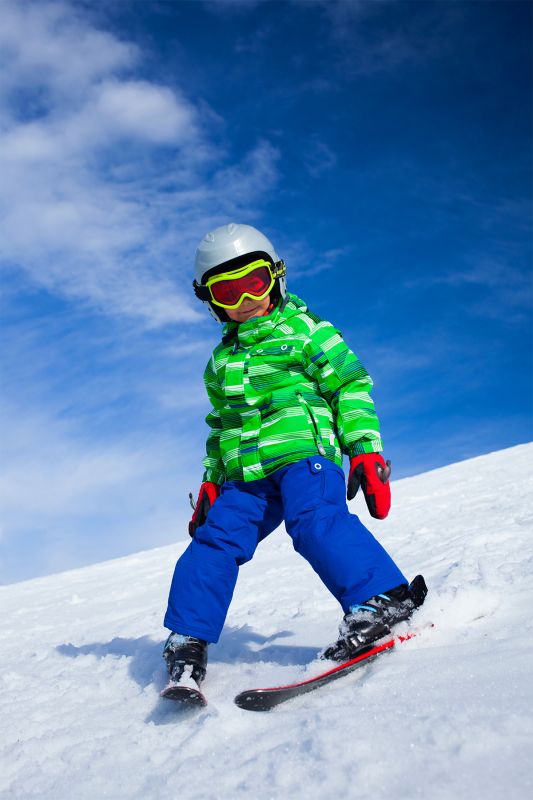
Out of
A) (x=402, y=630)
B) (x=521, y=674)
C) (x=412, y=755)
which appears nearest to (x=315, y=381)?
(x=402, y=630)

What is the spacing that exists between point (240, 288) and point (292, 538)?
3.94 feet

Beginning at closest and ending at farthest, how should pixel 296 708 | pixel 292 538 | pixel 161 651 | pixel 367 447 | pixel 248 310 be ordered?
pixel 296 708 < pixel 292 538 < pixel 367 447 < pixel 248 310 < pixel 161 651

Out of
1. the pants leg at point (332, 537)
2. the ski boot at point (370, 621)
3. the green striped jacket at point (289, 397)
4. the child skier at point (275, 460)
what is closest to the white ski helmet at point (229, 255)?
the child skier at point (275, 460)

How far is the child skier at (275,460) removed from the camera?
8.38ft

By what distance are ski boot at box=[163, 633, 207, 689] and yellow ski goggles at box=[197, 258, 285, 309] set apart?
1.50 m

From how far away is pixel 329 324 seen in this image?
10.3ft

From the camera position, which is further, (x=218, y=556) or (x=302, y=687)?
(x=218, y=556)

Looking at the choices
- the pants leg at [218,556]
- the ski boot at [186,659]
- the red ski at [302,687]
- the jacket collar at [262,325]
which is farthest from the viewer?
the jacket collar at [262,325]

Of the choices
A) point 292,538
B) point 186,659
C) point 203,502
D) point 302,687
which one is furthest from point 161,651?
point 302,687

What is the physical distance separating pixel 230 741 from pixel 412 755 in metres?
0.64

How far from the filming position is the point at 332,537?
8.45 feet

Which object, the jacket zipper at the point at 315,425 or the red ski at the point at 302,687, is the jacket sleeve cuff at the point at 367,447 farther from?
the red ski at the point at 302,687

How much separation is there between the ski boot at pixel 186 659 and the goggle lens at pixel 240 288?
1.51 metres

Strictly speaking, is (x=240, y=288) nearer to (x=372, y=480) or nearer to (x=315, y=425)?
(x=315, y=425)
